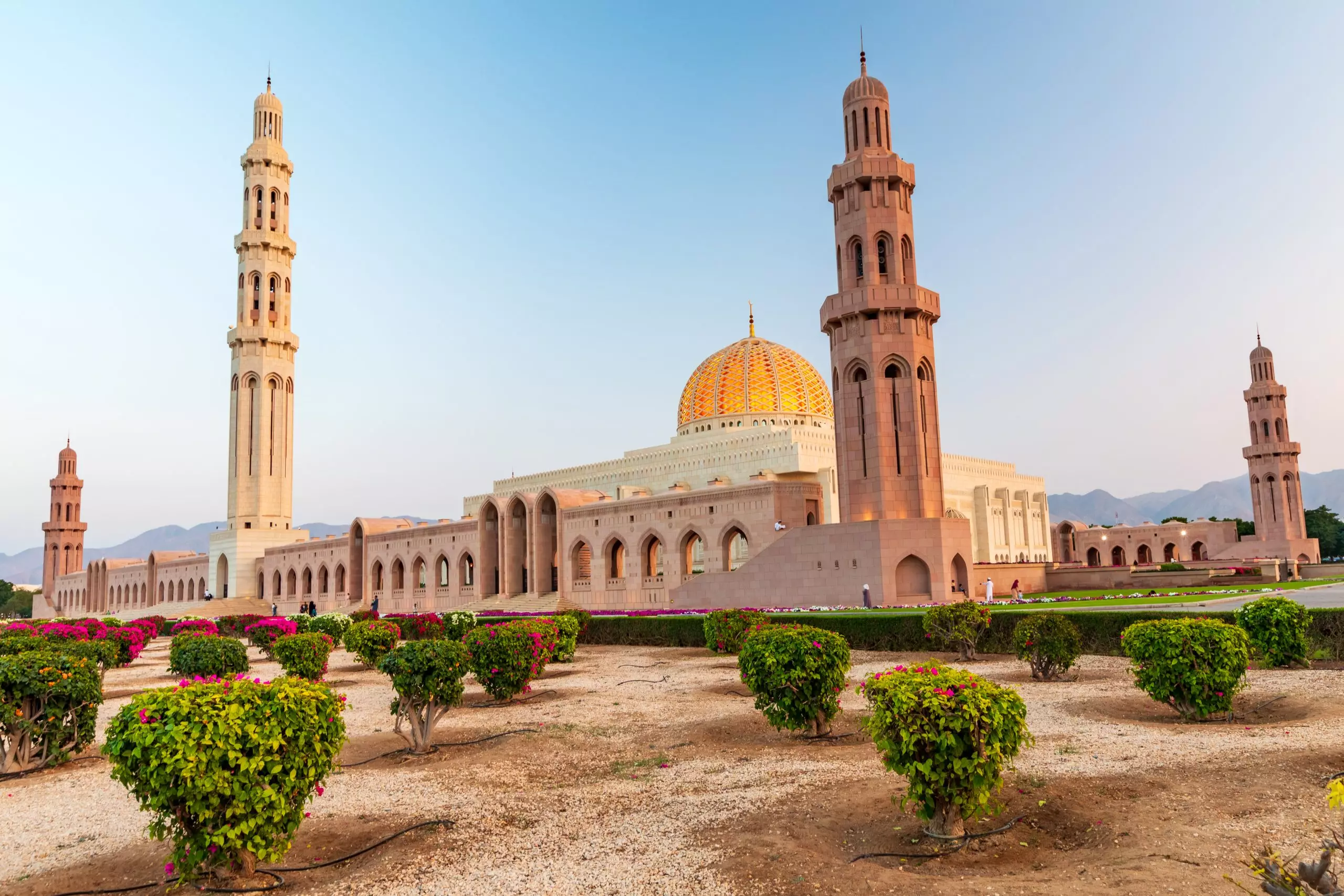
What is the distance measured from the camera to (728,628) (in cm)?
1555

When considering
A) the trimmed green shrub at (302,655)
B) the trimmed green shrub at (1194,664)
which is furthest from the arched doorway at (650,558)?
the trimmed green shrub at (1194,664)

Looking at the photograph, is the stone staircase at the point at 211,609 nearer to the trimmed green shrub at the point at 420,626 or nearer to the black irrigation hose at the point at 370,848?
the trimmed green shrub at the point at 420,626

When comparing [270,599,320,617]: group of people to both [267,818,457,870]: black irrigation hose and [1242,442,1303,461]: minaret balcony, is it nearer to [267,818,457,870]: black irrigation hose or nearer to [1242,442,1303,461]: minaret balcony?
[267,818,457,870]: black irrigation hose

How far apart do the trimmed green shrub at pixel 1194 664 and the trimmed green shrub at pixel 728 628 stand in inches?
284

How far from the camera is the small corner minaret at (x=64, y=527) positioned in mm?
73625

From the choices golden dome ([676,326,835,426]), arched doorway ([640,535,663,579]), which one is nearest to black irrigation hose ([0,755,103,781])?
arched doorway ([640,535,663,579])

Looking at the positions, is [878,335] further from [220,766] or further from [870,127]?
[220,766]

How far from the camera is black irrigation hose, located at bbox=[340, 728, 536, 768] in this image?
26.8 feet

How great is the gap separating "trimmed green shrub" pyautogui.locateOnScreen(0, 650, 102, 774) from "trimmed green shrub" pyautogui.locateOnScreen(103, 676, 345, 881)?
4077mm

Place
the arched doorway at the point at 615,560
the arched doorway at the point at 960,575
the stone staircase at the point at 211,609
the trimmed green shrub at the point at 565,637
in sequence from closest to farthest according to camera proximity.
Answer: the trimmed green shrub at the point at 565,637, the arched doorway at the point at 960,575, the arched doorway at the point at 615,560, the stone staircase at the point at 211,609

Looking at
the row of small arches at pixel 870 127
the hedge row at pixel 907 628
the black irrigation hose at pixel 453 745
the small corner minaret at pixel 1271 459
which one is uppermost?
the row of small arches at pixel 870 127

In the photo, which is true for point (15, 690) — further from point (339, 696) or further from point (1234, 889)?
point (1234, 889)

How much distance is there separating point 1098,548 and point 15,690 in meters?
58.2

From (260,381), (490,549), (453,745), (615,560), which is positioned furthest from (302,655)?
(260,381)
